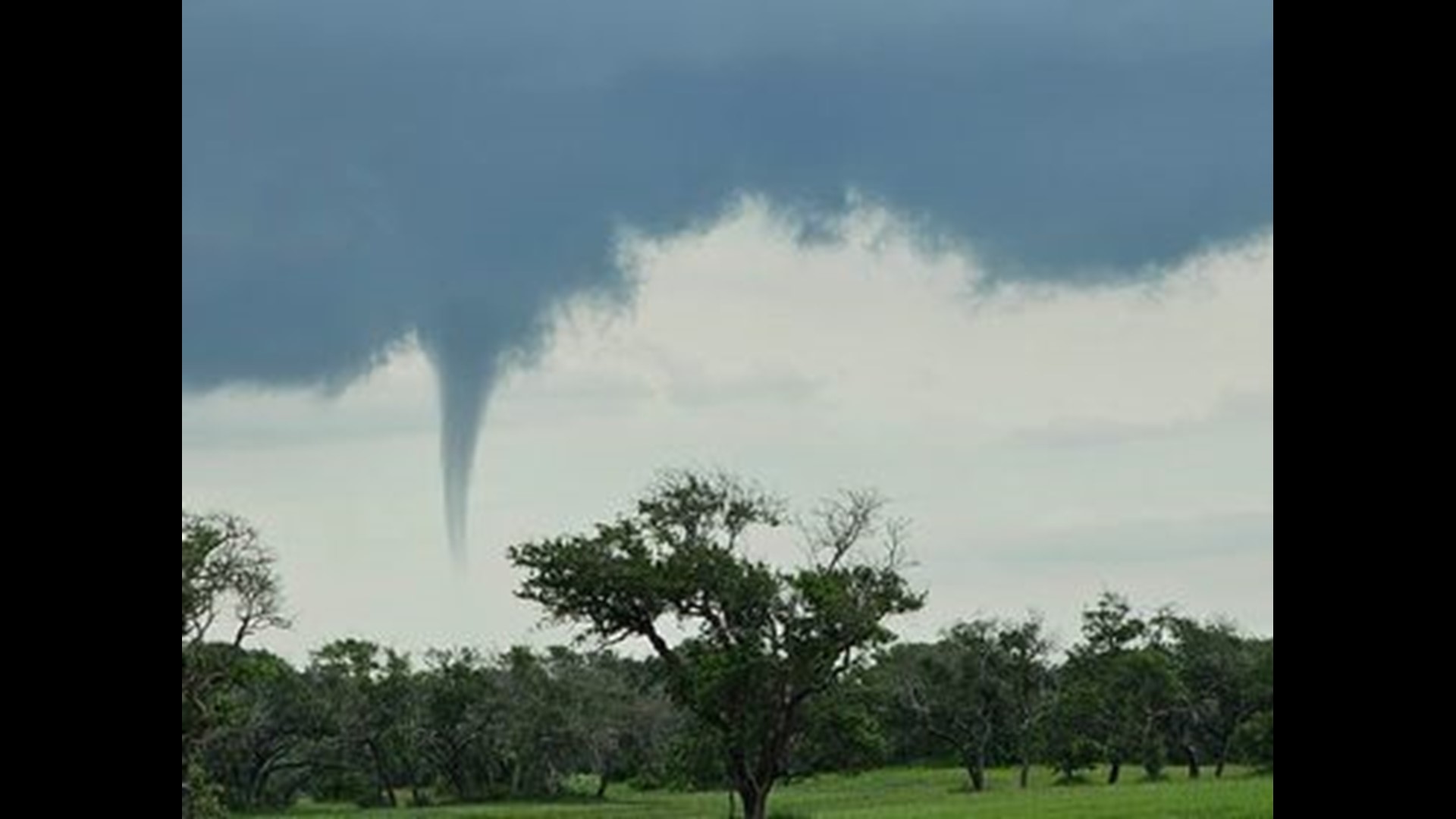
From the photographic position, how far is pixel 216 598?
11078mm

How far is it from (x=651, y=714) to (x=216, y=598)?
13.7 feet

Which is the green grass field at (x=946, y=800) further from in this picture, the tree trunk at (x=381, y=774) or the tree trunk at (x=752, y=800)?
the tree trunk at (x=381, y=774)

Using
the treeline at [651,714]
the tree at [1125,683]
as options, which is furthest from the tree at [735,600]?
the tree at [1125,683]

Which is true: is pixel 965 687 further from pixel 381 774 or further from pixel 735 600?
pixel 381 774

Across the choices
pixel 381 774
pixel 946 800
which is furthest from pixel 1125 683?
pixel 381 774

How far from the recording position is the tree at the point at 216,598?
10898 mm

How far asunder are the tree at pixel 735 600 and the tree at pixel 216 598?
2.71 meters

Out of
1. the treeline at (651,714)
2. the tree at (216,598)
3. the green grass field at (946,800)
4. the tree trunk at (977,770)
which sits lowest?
the green grass field at (946,800)

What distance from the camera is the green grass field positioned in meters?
14.0

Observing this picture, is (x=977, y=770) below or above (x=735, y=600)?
below

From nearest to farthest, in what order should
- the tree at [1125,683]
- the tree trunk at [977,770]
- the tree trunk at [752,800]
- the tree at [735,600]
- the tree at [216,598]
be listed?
the tree at [216,598] < the tree at [735,600] < the tree trunk at [752,800] < the tree trunk at [977,770] < the tree at [1125,683]

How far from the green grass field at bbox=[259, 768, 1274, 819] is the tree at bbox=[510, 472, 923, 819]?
556mm

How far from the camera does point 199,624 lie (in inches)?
426

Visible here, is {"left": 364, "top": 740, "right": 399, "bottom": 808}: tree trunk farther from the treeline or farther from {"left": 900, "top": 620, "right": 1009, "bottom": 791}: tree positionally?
{"left": 900, "top": 620, "right": 1009, "bottom": 791}: tree
